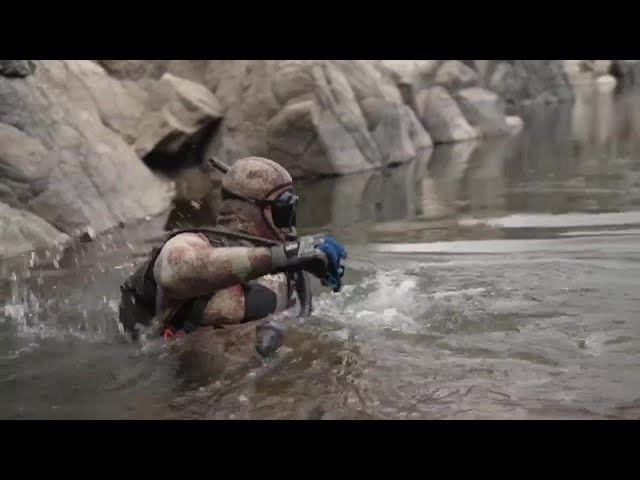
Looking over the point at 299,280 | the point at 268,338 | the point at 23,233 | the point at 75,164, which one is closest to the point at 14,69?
the point at 75,164

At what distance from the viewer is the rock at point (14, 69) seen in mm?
9695

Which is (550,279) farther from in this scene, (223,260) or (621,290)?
(223,260)

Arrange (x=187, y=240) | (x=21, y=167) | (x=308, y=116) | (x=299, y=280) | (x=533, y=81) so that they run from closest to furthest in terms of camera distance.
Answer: (x=187, y=240), (x=299, y=280), (x=21, y=167), (x=308, y=116), (x=533, y=81)

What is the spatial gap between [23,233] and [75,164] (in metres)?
1.87

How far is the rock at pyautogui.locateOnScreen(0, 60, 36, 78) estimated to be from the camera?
9695mm

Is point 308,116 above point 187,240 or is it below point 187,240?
above

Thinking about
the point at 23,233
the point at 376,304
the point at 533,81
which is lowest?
the point at 376,304

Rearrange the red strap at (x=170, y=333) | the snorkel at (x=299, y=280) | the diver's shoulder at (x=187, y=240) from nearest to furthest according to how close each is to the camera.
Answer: the diver's shoulder at (x=187, y=240) < the red strap at (x=170, y=333) < the snorkel at (x=299, y=280)

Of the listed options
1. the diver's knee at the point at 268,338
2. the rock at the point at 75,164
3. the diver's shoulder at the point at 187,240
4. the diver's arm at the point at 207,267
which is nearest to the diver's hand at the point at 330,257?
the diver's arm at the point at 207,267

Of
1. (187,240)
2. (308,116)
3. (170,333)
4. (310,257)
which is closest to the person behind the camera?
(310,257)

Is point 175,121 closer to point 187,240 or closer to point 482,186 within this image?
point 482,186

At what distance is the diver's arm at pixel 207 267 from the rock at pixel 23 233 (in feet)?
13.6

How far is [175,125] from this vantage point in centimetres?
1405

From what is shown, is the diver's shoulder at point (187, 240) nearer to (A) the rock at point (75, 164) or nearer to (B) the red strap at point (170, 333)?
(B) the red strap at point (170, 333)
